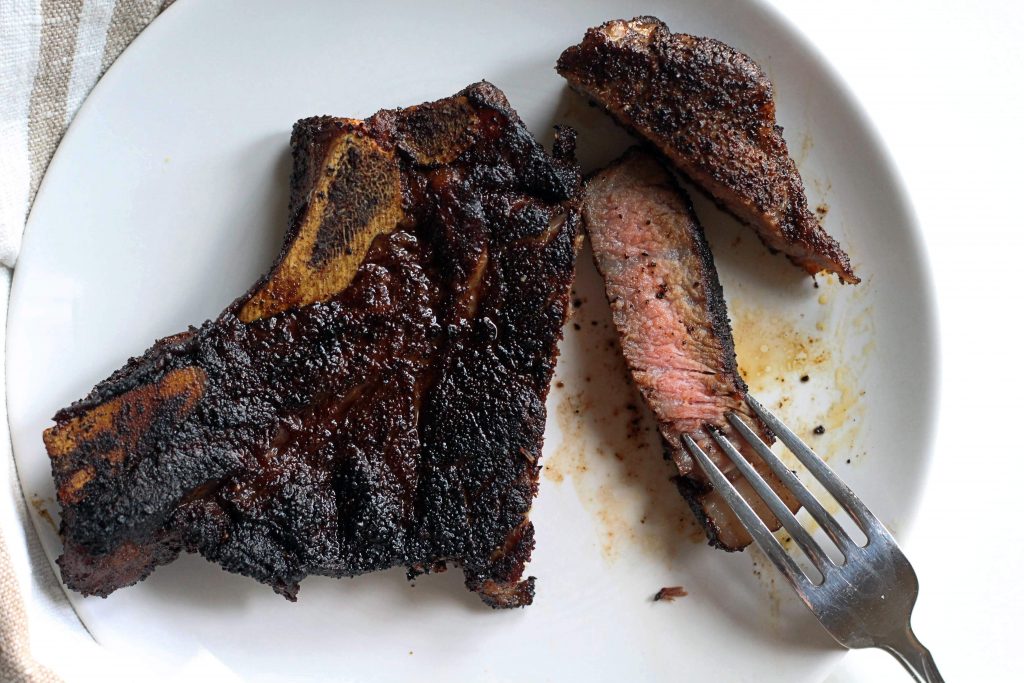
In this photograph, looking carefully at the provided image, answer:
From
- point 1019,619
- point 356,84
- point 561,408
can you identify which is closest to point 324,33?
point 356,84

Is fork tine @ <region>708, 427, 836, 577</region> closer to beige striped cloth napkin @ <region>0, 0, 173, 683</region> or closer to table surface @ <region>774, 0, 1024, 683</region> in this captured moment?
table surface @ <region>774, 0, 1024, 683</region>

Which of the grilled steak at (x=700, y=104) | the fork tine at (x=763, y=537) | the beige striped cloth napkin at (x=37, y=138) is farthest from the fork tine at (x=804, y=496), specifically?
the beige striped cloth napkin at (x=37, y=138)

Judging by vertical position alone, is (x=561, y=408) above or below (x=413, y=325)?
below

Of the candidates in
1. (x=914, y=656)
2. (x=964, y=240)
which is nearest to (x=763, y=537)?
(x=914, y=656)

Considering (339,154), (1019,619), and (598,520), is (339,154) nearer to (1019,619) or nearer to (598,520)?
(598,520)

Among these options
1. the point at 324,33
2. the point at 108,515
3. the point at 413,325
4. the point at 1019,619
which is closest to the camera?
the point at 108,515

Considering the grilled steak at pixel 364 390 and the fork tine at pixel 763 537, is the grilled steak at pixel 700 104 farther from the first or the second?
the fork tine at pixel 763 537

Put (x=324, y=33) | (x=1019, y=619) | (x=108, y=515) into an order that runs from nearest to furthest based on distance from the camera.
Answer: (x=108, y=515) < (x=324, y=33) < (x=1019, y=619)

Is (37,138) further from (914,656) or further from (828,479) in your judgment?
(914,656)
